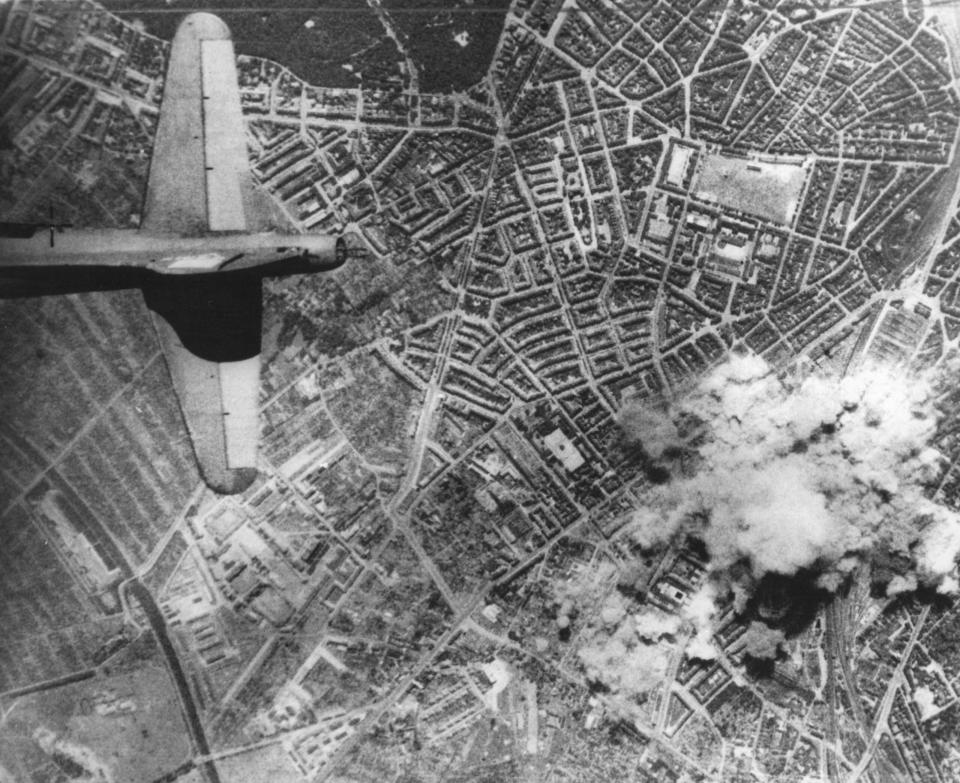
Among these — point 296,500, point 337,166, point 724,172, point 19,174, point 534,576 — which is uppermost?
point 19,174

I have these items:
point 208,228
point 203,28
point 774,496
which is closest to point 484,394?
point 774,496

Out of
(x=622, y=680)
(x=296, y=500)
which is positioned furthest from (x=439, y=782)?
(x=296, y=500)

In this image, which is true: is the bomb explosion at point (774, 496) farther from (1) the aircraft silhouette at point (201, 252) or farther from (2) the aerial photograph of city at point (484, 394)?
(1) the aircraft silhouette at point (201, 252)

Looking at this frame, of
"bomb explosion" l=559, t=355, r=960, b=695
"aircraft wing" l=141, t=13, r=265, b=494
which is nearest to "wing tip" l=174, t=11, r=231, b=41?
"aircraft wing" l=141, t=13, r=265, b=494

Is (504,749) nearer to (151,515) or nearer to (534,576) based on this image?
(534,576)

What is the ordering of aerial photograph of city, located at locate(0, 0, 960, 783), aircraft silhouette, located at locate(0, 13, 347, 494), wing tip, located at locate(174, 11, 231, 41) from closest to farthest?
aircraft silhouette, located at locate(0, 13, 347, 494) → wing tip, located at locate(174, 11, 231, 41) → aerial photograph of city, located at locate(0, 0, 960, 783)

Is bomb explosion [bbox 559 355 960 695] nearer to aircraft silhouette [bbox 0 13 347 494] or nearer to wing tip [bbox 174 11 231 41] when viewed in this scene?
aircraft silhouette [bbox 0 13 347 494]
